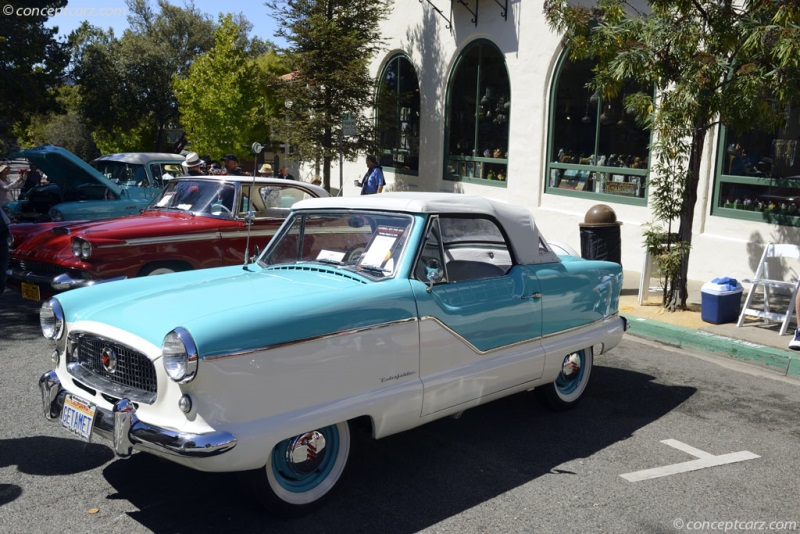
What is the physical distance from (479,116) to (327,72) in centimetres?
382

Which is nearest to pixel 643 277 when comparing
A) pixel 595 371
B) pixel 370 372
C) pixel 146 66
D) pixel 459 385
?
pixel 595 371

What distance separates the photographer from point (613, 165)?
12.6 metres

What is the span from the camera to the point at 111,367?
379cm

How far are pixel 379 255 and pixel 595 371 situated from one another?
3.15 meters

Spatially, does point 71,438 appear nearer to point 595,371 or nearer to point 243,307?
point 243,307

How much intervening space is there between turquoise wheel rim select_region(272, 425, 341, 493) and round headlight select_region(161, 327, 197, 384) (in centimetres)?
68

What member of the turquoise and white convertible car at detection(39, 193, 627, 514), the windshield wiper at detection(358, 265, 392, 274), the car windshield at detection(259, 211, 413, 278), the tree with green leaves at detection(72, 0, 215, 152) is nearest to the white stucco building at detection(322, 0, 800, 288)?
the turquoise and white convertible car at detection(39, 193, 627, 514)

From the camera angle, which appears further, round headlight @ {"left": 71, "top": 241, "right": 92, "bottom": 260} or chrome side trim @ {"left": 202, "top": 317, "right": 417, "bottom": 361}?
round headlight @ {"left": 71, "top": 241, "right": 92, "bottom": 260}

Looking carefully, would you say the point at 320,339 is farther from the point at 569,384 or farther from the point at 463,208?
the point at 569,384

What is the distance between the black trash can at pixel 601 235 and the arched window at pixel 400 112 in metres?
8.73

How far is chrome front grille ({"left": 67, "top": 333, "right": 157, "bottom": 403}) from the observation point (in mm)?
3619

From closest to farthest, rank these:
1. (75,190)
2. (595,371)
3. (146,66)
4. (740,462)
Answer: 1. (740,462)
2. (595,371)
3. (75,190)
4. (146,66)

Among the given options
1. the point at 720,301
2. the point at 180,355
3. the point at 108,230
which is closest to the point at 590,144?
the point at 720,301

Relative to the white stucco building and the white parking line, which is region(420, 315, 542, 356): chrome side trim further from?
the white stucco building
